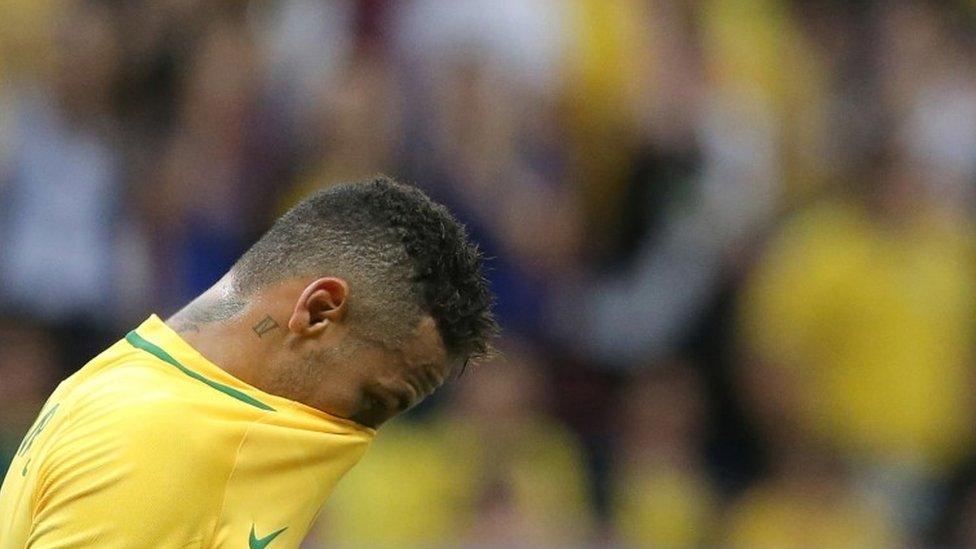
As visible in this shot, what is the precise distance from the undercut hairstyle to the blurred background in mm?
3707

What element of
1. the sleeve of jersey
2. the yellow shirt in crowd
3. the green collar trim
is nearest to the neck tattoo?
the green collar trim

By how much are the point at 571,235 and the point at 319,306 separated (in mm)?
4625

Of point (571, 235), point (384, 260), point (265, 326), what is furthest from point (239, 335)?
point (571, 235)

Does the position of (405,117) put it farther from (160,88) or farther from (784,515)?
(784,515)

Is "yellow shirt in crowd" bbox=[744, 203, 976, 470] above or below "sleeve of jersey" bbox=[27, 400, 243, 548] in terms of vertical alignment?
below

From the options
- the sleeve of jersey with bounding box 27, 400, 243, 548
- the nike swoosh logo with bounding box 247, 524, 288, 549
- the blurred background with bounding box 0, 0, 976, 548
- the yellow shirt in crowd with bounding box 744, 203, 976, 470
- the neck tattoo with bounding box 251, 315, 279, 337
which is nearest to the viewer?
the sleeve of jersey with bounding box 27, 400, 243, 548

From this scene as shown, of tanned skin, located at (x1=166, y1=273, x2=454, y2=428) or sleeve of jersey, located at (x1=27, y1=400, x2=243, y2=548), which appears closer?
sleeve of jersey, located at (x1=27, y1=400, x2=243, y2=548)

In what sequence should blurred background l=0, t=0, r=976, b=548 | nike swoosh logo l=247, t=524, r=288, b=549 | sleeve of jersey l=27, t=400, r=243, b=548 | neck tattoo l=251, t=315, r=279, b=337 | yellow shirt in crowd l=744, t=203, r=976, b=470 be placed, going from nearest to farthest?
sleeve of jersey l=27, t=400, r=243, b=548
nike swoosh logo l=247, t=524, r=288, b=549
neck tattoo l=251, t=315, r=279, b=337
blurred background l=0, t=0, r=976, b=548
yellow shirt in crowd l=744, t=203, r=976, b=470

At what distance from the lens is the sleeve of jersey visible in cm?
251

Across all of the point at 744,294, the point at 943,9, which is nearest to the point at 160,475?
the point at 744,294

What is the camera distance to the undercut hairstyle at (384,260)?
2.77m

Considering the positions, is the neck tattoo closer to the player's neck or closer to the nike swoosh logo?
the player's neck

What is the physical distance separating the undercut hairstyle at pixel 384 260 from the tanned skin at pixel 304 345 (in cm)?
2

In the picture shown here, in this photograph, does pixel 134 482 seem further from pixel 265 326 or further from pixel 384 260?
pixel 384 260
